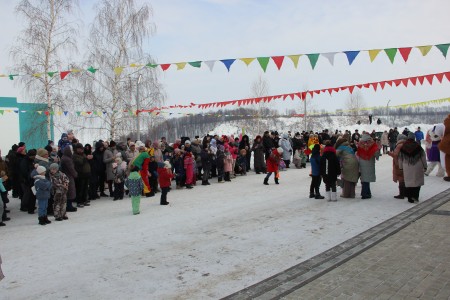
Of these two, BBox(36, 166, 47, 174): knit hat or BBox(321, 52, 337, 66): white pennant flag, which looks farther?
BBox(321, 52, 337, 66): white pennant flag

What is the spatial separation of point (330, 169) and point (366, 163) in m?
1.13

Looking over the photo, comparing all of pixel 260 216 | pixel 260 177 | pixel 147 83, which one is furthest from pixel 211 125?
pixel 260 216

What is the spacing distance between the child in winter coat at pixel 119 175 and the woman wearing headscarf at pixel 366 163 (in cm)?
699

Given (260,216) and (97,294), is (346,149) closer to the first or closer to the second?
(260,216)

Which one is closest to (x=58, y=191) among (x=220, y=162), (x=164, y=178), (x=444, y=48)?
(x=164, y=178)

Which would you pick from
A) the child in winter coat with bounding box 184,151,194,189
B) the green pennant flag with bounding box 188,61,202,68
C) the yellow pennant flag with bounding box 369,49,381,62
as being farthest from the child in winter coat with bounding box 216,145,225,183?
the yellow pennant flag with bounding box 369,49,381,62

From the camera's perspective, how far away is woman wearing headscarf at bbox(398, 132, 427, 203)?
9.64 meters

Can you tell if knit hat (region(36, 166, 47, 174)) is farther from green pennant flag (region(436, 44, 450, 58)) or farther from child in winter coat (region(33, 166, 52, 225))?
green pennant flag (region(436, 44, 450, 58))

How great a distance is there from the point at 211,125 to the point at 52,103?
93.1 meters

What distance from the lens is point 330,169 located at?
407 inches

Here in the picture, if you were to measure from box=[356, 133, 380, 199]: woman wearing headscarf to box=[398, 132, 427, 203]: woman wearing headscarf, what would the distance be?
88cm

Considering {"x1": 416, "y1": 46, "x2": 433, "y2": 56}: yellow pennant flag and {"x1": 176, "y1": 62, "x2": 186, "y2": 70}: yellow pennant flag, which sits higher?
{"x1": 176, "y1": 62, "x2": 186, "y2": 70}: yellow pennant flag

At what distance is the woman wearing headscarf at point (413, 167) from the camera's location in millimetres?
9641

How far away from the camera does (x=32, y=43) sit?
2198 centimetres
